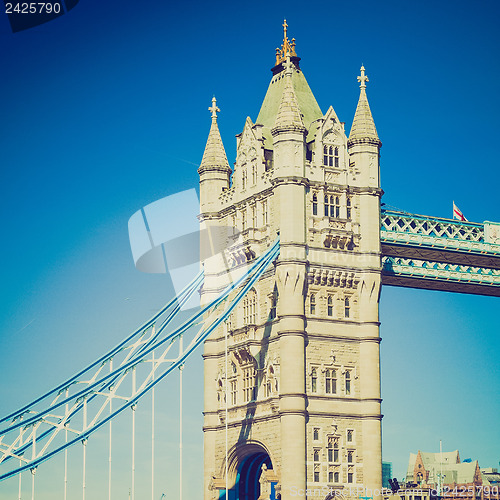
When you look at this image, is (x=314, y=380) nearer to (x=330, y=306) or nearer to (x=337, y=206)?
(x=330, y=306)

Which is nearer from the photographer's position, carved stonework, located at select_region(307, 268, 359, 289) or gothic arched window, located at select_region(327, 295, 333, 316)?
carved stonework, located at select_region(307, 268, 359, 289)

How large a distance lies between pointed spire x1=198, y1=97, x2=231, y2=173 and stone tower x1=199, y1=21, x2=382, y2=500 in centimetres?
192

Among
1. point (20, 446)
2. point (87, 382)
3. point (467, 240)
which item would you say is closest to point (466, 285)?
point (467, 240)

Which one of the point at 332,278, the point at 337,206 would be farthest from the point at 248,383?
the point at 337,206

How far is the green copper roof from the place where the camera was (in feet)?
281

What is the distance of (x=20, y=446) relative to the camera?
69.7 metres

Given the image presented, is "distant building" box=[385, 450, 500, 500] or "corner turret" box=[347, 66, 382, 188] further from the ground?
"corner turret" box=[347, 66, 382, 188]

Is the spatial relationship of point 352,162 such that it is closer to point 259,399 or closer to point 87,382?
point 259,399

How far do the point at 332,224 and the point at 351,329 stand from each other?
6.75 meters

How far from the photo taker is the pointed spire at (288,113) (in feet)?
264

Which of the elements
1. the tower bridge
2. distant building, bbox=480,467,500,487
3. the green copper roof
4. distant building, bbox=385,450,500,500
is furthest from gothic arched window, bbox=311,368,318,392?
distant building, bbox=480,467,500,487

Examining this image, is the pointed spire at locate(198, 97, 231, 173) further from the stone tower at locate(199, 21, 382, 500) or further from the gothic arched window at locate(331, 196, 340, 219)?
the gothic arched window at locate(331, 196, 340, 219)

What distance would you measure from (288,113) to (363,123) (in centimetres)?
551

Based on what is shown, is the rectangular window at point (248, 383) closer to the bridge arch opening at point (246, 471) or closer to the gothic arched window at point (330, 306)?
the bridge arch opening at point (246, 471)
